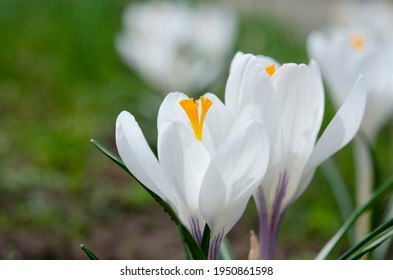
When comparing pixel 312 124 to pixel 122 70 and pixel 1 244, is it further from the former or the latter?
pixel 122 70

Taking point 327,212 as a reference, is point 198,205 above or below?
below

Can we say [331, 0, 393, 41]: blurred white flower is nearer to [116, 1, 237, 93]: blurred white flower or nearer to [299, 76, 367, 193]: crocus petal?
[116, 1, 237, 93]: blurred white flower

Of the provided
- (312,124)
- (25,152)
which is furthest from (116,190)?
(312,124)

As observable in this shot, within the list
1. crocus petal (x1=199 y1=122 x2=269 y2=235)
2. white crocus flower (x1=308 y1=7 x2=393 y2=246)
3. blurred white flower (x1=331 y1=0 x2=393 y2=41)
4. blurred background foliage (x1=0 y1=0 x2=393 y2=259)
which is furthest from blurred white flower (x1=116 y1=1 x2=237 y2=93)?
crocus petal (x1=199 y1=122 x2=269 y2=235)

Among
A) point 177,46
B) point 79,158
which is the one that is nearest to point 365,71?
point 79,158

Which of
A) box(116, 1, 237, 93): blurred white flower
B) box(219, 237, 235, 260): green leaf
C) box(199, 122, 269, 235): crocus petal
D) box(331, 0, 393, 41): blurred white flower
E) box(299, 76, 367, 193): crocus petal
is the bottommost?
box(219, 237, 235, 260): green leaf

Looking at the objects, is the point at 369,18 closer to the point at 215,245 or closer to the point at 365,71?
the point at 365,71
